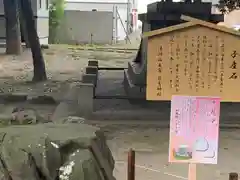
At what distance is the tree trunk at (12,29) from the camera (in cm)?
2095

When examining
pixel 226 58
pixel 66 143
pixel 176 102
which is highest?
pixel 226 58

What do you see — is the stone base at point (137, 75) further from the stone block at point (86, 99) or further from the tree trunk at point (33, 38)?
the tree trunk at point (33, 38)

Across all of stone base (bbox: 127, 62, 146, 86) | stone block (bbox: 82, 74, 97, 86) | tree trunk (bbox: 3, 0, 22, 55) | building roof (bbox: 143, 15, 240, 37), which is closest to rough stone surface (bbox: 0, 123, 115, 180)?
building roof (bbox: 143, 15, 240, 37)

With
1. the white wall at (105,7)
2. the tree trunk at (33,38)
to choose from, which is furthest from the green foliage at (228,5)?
the white wall at (105,7)

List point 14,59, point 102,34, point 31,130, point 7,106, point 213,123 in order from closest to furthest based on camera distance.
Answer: point 213,123 → point 31,130 → point 7,106 → point 14,59 → point 102,34

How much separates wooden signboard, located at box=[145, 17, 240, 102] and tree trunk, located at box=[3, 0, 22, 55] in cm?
1713

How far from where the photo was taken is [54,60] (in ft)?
66.4

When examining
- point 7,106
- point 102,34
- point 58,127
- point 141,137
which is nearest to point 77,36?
point 102,34

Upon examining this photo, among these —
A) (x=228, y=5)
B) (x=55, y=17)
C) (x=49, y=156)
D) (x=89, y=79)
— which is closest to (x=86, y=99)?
(x=89, y=79)

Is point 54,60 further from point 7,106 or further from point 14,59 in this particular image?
point 7,106

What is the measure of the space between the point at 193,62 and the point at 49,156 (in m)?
1.44

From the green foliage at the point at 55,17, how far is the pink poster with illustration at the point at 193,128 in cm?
2454

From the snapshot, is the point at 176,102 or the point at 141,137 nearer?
the point at 176,102

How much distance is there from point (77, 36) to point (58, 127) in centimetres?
2450
